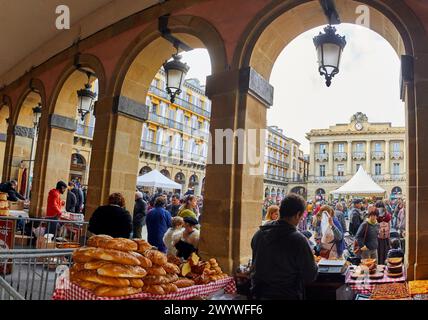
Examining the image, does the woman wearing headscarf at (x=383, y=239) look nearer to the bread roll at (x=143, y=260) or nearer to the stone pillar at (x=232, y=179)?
the stone pillar at (x=232, y=179)

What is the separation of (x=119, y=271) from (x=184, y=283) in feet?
2.80

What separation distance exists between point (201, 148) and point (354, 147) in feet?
108

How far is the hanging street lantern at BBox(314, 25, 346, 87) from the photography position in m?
4.24

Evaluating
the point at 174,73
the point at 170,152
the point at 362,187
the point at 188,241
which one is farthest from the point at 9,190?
the point at 170,152

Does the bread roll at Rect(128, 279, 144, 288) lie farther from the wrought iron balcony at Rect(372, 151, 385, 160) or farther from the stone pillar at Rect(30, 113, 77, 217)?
the wrought iron balcony at Rect(372, 151, 385, 160)

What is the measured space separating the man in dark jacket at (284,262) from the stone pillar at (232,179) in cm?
179

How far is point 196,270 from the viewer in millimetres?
4004

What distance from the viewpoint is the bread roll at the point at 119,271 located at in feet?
9.90

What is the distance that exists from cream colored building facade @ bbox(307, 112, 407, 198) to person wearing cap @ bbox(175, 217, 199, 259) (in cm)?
6101

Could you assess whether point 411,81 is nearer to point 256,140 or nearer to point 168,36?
point 256,140

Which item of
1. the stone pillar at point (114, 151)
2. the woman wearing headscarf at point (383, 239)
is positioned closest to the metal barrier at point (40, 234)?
the stone pillar at point (114, 151)

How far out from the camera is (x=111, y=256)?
3.11m

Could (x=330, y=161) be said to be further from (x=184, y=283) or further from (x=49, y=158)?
(x=184, y=283)

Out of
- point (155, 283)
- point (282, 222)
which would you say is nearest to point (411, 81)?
point (282, 222)
